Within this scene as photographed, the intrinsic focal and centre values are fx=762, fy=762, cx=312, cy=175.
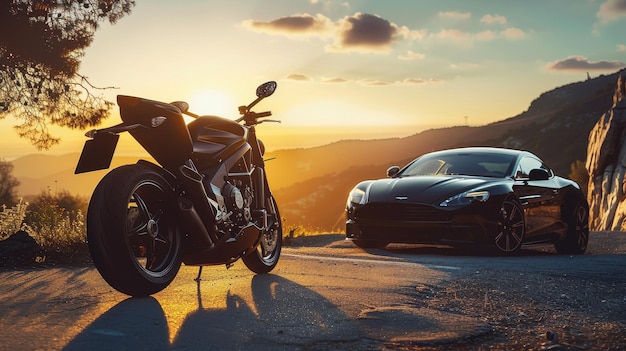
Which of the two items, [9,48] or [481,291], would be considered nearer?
[481,291]

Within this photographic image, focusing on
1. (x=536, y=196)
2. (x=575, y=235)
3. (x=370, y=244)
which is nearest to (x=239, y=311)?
(x=370, y=244)

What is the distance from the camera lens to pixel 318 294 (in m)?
5.79

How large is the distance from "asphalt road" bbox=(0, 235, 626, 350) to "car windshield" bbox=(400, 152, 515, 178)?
3.57 metres

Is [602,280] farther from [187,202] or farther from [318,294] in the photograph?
[187,202]

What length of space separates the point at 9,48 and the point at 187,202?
11.1 meters

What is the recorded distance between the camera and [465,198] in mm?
9977

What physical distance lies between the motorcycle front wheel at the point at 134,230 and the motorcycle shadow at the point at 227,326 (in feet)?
0.65

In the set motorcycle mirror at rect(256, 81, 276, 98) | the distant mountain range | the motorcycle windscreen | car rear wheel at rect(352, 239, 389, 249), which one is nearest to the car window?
car rear wheel at rect(352, 239, 389, 249)

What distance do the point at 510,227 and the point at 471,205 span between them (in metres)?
0.79

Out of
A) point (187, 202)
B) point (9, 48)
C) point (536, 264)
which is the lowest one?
point (536, 264)

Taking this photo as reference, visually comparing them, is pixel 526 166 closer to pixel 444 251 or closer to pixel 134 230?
pixel 444 251

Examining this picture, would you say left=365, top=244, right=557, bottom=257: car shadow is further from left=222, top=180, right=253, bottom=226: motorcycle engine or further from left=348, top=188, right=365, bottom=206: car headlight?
left=222, top=180, right=253, bottom=226: motorcycle engine

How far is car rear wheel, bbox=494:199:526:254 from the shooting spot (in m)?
10.1

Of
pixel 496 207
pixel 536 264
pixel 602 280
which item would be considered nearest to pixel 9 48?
pixel 496 207
